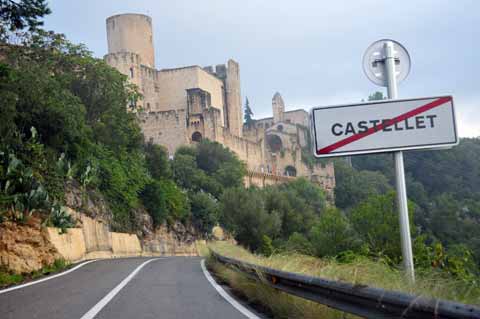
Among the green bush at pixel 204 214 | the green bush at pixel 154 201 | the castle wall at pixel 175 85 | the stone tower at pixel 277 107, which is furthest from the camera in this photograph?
the stone tower at pixel 277 107

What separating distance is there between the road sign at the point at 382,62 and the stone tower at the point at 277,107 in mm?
115756

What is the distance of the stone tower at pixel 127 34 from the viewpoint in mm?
93312

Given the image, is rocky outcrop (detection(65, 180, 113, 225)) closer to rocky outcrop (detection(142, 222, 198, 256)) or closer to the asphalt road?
rocky outcrop (detection(142, 222, 198, 256))

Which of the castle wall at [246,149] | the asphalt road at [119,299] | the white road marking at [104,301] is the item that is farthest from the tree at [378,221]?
the castle wall at [246,149]

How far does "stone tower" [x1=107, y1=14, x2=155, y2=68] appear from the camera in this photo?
93312 millimetres

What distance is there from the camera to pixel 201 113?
82.9m

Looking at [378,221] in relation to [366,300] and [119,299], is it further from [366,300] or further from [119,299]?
[366,300]

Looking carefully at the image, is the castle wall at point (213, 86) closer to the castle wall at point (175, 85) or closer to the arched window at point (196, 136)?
the castle wall at point (175, 85)

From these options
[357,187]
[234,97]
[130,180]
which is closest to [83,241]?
[130,180]

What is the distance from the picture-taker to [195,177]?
65562 mm

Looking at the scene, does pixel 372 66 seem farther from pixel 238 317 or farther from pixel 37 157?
pixel 37 157

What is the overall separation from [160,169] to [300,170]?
48420 mm

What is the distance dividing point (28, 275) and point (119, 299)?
935 centimetres

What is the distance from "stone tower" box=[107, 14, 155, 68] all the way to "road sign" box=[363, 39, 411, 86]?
87.5m
